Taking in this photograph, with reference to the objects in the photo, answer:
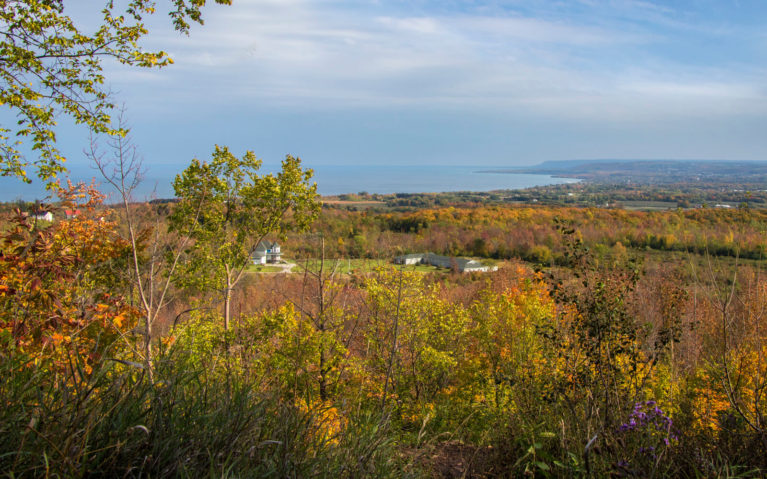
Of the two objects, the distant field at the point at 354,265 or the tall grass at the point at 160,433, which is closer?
the tall grass at the point at 160,433

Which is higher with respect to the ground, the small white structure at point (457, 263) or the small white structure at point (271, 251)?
the small white structure at point (271, 251)

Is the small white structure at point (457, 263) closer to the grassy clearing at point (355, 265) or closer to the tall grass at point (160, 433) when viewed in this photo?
the grassy clearing at point (355, 265)

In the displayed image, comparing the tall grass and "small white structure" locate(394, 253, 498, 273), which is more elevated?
the tall grass

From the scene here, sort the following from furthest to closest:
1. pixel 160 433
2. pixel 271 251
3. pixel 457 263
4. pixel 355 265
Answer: pixel 457 263, pixel 355 265, pixel 271 251, pixel 160 433

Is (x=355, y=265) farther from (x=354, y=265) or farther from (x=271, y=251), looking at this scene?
(x=271, y=251)

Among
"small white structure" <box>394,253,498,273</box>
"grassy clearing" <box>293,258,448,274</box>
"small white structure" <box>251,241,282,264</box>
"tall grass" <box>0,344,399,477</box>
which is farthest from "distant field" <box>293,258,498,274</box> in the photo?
"small white structure" <box>394,253,498,273</box>

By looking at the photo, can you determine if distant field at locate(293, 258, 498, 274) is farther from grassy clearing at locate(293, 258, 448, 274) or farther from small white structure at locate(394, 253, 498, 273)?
small white structure at locate(394, 253, 498, 273)

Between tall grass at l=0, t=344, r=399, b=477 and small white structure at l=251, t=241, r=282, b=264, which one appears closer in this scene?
tall grass at l=0, t=344, r=399, b=477

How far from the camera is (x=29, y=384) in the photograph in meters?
2.34

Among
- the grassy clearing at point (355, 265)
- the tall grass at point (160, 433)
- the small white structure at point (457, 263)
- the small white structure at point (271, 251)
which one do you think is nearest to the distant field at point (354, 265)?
the grassy clearing at point (355, 265)

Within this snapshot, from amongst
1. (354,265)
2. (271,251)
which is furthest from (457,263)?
(271,251)

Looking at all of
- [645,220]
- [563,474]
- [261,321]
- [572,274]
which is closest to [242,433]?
[563,474]

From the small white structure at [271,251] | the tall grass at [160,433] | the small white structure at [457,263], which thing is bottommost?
the small white structure at [457,263]

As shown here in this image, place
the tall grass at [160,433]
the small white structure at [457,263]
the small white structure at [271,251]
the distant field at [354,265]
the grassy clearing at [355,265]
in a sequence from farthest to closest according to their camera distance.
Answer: the small white structure at [457,263] → the small white structure at [271,251] → the grassy clearing at [355,265] → the distant field at [354,265] → the tall grass at [160,433]
